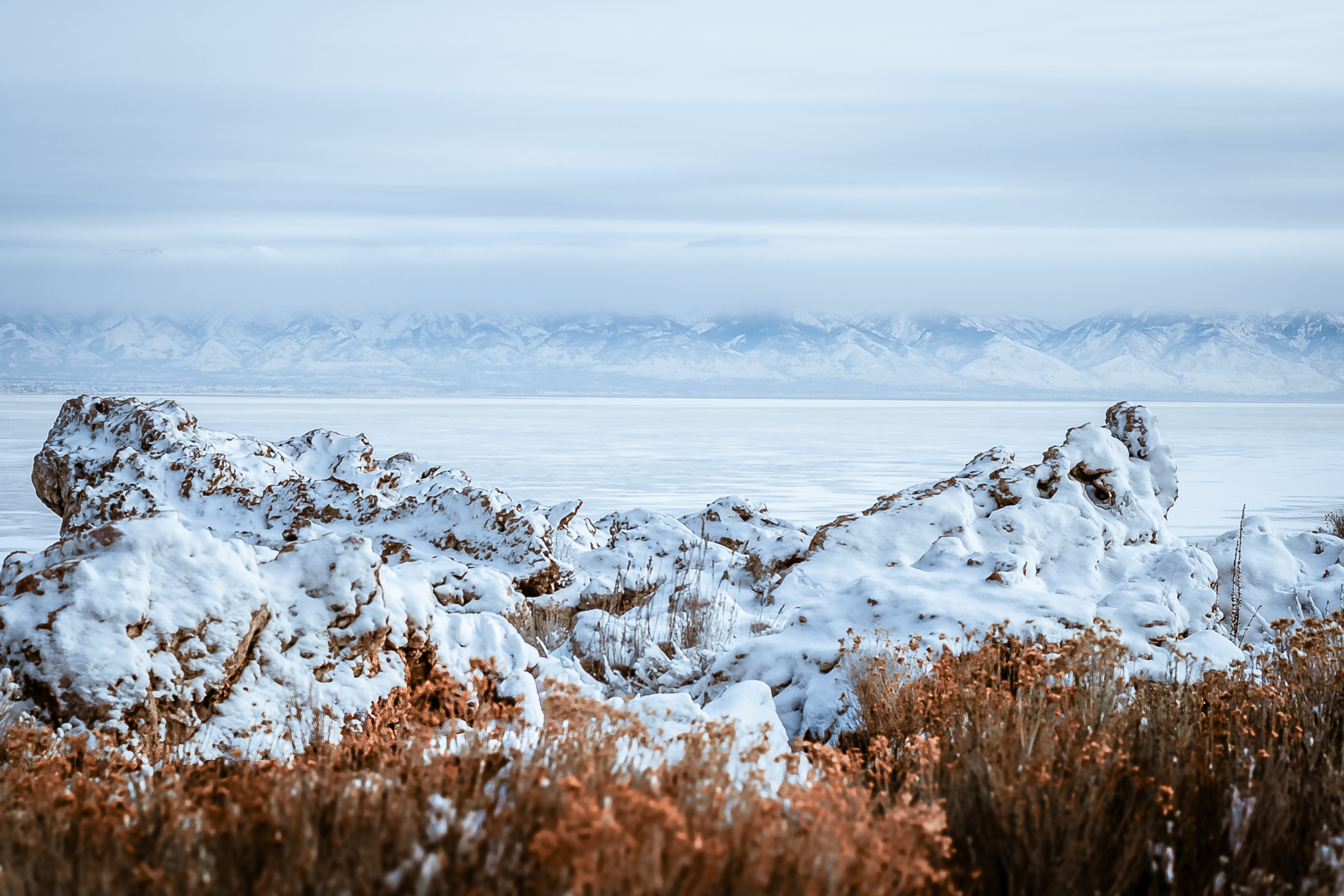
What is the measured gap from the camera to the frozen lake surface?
82.9ft

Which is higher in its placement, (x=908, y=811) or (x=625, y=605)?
(x=908, y=811)

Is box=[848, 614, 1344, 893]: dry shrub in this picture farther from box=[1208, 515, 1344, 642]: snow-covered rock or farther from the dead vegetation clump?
the dead vegetation clump

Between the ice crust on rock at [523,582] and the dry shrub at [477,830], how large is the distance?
1.22 meters

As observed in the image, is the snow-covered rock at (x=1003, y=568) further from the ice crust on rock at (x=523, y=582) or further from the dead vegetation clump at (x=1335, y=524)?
the dead vegetation clump at (x=1335, y=524)

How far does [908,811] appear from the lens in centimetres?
279

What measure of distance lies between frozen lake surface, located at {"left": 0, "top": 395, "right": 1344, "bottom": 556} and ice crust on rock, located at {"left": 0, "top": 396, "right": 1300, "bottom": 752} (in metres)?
3.82

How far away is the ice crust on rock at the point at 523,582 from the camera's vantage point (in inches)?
182

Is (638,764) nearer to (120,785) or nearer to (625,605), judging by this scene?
(120,785)

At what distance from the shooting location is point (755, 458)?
43906mm

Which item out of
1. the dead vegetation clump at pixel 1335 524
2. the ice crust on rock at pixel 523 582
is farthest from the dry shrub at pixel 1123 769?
the dead vegetation clump at pixel 1335 524

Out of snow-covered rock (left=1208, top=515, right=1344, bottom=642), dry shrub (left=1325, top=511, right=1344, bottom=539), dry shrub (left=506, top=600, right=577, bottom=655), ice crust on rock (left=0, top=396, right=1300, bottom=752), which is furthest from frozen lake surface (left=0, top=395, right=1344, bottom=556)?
snow-covered rock (left=1208, top=515, right=1344, bottom=642)

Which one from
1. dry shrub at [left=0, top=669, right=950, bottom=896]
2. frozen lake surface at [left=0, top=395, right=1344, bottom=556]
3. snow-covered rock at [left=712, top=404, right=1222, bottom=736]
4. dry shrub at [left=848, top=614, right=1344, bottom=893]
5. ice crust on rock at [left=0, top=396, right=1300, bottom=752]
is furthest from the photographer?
frozen lake surface at [left=0, top=395, right=1344, bottom=556]

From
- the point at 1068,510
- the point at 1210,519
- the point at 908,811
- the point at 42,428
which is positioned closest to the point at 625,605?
the point at 1068,510

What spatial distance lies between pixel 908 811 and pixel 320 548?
3645mm
